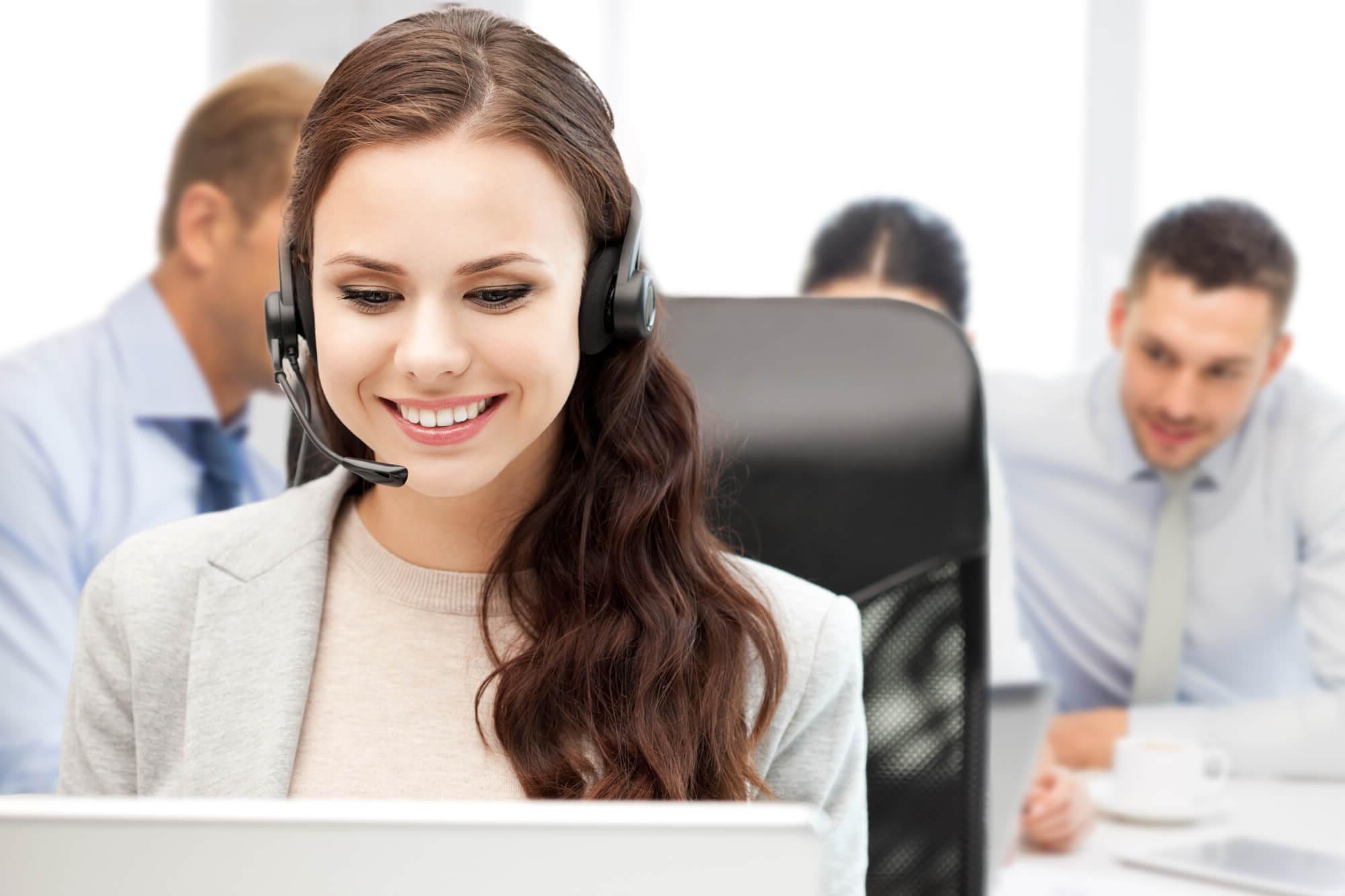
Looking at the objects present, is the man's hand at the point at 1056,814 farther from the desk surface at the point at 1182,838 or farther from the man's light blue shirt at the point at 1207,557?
the man's light blue shirt at the point at 1207,557

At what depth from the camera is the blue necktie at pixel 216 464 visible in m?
2.40

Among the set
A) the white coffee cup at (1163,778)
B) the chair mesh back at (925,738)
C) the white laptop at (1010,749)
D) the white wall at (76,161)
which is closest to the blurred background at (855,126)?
the white wall at (76,161)

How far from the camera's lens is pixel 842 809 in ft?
3.18

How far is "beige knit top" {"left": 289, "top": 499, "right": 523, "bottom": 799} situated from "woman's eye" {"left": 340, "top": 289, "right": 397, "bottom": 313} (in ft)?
0.72

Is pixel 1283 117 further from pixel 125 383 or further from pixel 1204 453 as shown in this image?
pixel 125 383

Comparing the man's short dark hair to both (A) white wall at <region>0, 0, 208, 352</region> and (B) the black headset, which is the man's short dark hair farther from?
(A) white wall at <region>0, 0, 208, 352</region>

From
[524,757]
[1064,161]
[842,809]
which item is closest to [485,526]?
Answer: [524,757]

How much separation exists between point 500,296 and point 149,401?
1741mm

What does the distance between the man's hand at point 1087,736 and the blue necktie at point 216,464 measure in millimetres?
1533

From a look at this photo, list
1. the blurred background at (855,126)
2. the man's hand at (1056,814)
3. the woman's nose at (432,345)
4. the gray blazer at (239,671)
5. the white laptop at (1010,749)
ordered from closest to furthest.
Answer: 1. the woman's nose at (432,345)
2. the gray blazer at (239,671)
3. the white laptop at (1010,749)
4. the man's hand at (1056,814)
5. the blurred background at (855,126)

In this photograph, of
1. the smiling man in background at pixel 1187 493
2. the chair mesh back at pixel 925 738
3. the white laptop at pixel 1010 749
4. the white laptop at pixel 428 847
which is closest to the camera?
the white laptop at pixel 428 847

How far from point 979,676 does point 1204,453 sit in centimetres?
157

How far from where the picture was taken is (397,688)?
92 cm

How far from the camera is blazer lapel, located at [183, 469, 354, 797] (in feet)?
2.91
